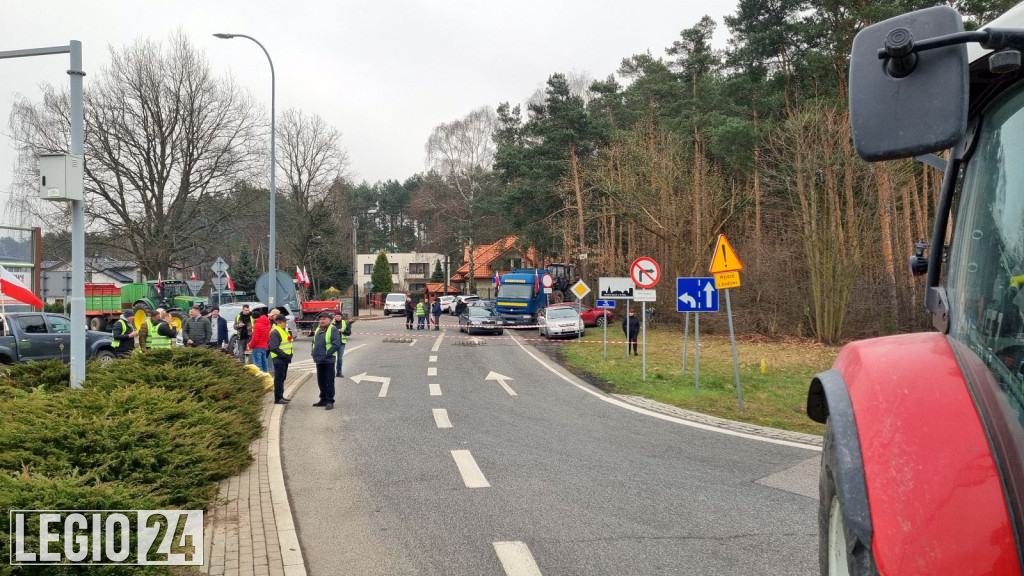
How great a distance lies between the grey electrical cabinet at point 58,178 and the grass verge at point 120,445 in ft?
7.29

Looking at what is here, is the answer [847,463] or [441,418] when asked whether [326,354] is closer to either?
[441,418]

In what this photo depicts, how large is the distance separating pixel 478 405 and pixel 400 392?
Answer: 8.23ft

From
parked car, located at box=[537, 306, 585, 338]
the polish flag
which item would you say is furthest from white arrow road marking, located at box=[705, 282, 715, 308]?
parked car, located at box=[537, 306, 585, 338]

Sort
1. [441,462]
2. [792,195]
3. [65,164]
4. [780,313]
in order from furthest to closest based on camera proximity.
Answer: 1. [780,313]
2. [792,195]
3. [65,164]
4. [441,462]

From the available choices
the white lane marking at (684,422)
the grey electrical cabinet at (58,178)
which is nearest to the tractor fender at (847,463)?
the white lane marking at (684,422)

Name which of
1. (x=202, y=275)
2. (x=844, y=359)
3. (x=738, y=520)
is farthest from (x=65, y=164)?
(x=202, y=275)

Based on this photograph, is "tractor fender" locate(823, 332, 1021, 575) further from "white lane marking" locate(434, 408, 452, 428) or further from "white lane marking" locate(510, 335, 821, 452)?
"white lane marking" locate(434, 408, 452, 428)

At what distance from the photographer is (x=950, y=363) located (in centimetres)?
212

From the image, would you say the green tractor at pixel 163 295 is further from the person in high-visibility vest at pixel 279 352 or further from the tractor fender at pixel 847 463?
the tractor fender at pixel 847 463

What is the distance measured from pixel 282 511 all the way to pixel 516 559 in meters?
2.25

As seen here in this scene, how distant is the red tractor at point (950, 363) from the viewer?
69.5 inches

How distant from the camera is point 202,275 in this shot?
6662 cm

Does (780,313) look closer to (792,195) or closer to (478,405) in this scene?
(792,195)

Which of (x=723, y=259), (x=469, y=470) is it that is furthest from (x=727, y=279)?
(x=469, y=470)
